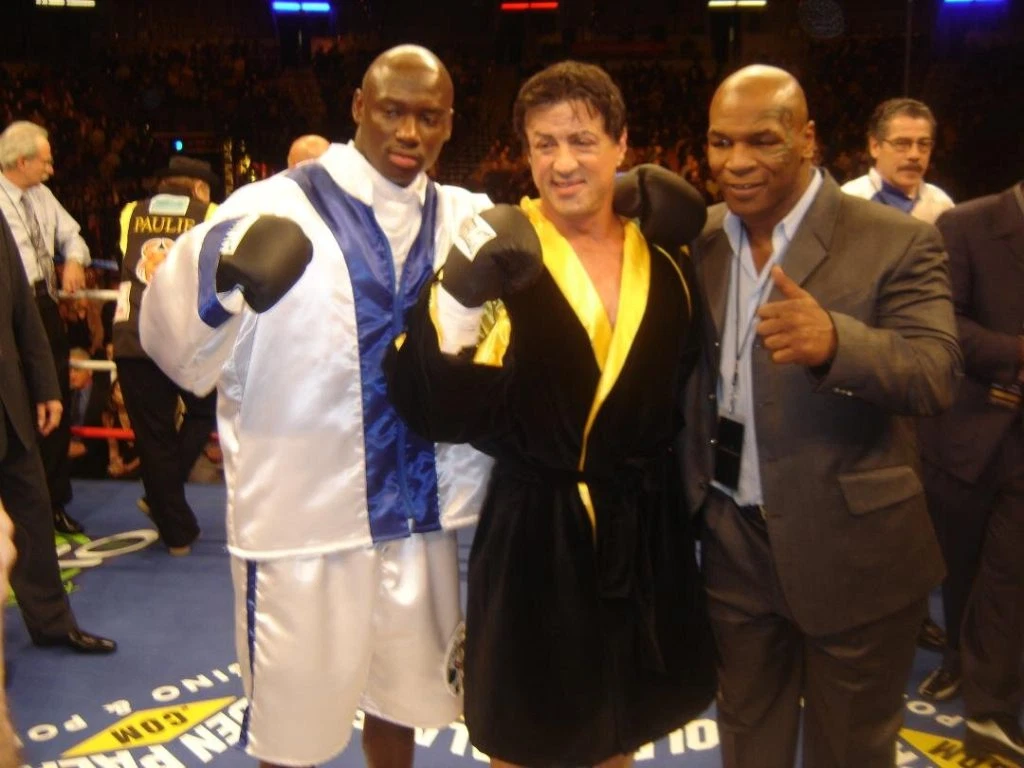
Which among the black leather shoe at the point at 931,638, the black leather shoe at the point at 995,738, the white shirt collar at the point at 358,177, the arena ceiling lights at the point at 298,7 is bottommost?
the black leather shoe at the point at 931,638

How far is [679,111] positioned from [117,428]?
9743 millimetres

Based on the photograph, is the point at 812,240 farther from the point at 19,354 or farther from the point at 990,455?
the point at 19,354

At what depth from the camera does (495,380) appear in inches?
63.4

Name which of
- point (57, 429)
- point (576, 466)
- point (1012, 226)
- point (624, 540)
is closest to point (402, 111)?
point (576, 466)

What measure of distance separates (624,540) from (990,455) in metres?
1.34

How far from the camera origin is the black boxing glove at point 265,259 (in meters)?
1.60

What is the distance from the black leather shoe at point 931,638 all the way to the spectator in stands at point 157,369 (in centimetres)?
268

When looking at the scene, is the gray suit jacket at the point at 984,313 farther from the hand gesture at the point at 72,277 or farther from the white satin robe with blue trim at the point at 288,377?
the hand gesture at the point at 72,277

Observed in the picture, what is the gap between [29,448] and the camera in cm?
295

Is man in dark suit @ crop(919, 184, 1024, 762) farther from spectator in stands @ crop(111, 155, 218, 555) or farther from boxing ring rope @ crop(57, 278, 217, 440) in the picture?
boxing ring rope @ crop(57, 278, 217, 440)

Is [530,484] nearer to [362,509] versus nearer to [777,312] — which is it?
[362,509]

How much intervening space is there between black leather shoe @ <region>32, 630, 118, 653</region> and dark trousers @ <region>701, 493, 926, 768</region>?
2018 millimetres

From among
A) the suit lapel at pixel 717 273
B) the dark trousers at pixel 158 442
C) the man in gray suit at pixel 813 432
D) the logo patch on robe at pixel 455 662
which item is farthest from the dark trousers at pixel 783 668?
the dark trousers at pixel 158 442

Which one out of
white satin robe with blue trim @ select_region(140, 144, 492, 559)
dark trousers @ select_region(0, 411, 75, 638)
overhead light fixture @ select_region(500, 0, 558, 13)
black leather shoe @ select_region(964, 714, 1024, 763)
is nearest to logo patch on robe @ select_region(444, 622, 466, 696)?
white satin robe with blue trim @ select_region(140, 144, 492, 559)
